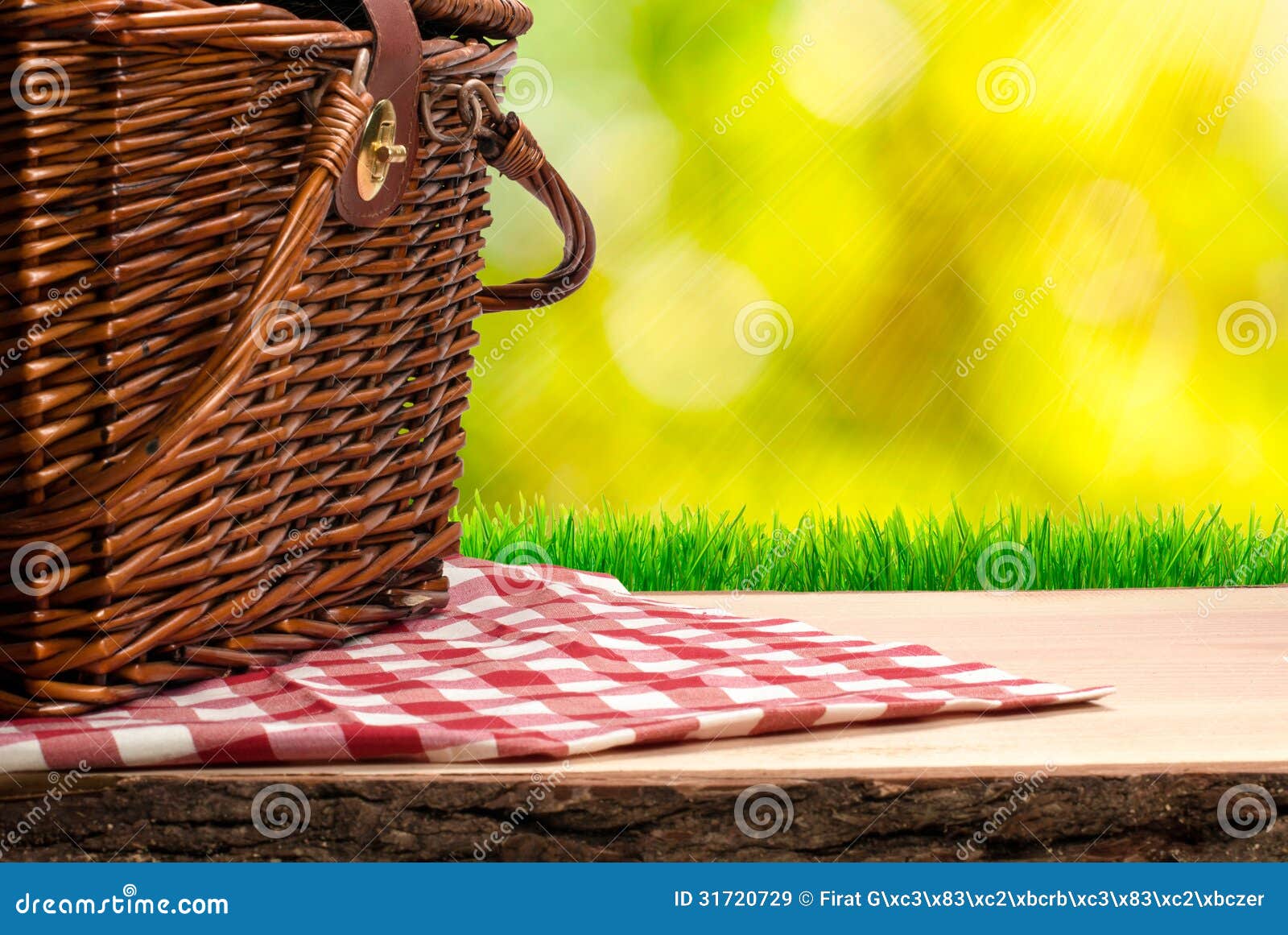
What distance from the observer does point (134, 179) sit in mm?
737

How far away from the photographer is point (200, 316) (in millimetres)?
782

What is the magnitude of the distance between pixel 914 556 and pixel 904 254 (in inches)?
17.2

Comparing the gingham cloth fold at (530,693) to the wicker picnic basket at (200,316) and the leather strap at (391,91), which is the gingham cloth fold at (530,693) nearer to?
the wicker picnic basket at (200,316)

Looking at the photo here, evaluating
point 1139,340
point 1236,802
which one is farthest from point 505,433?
point 1236,802

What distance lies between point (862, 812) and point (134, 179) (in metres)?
0.52

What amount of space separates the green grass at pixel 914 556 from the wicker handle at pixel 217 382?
2.13ft

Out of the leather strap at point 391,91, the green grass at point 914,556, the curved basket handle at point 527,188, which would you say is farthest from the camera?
the green grass at point 914,556

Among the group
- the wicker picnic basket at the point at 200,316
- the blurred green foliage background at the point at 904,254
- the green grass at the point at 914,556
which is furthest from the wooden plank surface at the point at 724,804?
the blurred green foliage background at the point at 904,254

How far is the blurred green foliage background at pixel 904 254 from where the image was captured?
1597 mm

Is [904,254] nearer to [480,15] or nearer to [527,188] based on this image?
[527,188]

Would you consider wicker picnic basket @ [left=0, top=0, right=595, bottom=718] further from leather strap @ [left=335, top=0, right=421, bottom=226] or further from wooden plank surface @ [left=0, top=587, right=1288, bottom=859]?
wooden plank surface @ [left=0, top=587, right=1288, bottom=859]

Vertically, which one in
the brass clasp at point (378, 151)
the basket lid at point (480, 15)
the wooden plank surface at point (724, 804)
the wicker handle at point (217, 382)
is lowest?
the wooden plank surface at point (724, 804)

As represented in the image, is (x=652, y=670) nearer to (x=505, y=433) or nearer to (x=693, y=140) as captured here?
(x=505, y=433)

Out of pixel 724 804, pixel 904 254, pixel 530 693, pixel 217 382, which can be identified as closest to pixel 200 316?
pixel 217 382
